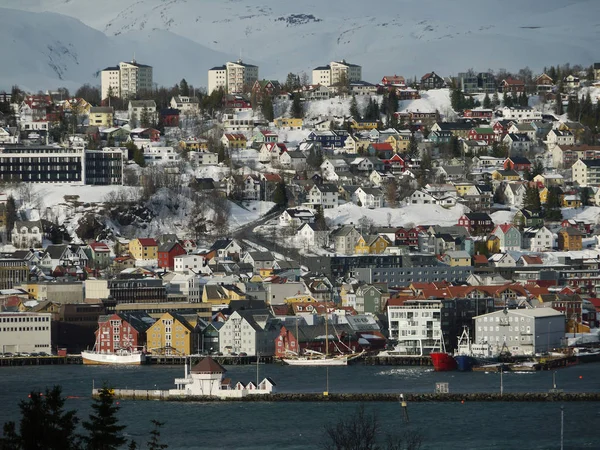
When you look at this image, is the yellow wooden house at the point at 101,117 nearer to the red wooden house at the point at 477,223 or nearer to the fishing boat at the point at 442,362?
the red wooden house at the point at 477,223

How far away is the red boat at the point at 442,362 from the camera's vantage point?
49.5 meters

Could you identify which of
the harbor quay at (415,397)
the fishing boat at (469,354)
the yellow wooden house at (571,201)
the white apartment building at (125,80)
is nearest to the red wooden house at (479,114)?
the yellow wooden house at (571,201)

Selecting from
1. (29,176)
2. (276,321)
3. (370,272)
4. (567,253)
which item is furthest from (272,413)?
(29,176)

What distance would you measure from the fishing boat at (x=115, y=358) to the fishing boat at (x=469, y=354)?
923 cm

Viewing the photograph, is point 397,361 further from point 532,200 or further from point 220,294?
point 532,200

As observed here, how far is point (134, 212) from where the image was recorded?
70500mm

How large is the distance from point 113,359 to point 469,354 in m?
10.4

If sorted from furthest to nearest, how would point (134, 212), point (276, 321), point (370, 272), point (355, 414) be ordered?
point (134, 212), point (370, 272), point (276, 321), point (355, 414)

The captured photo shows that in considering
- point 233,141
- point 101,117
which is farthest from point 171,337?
point 101,117

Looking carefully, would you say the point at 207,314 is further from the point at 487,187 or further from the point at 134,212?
the point at 487,187

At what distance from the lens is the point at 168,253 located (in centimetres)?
6600

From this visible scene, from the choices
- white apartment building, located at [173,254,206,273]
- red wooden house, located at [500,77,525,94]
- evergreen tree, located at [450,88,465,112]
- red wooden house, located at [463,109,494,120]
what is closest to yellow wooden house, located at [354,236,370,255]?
white apartment building, located at [173,254,206,273]

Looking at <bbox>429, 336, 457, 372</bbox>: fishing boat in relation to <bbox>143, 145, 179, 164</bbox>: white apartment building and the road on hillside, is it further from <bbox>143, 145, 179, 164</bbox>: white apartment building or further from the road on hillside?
<bbox>143, 145, 179, 164</bbox>: white apartment building

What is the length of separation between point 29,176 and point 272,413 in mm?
34543
